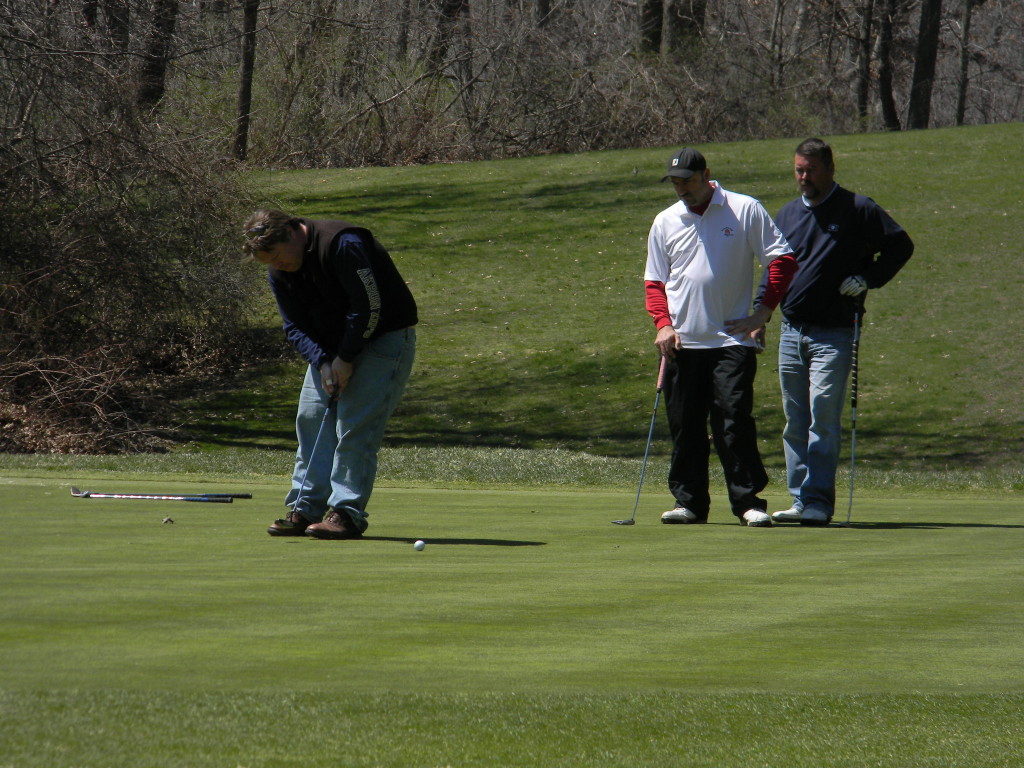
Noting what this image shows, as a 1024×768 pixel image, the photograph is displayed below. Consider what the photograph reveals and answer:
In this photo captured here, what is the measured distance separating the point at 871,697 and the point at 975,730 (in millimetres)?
284

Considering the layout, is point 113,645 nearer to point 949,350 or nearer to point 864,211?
point 864,211

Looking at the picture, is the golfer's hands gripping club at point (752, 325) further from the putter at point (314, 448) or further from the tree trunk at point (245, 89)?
the tree trunk at point (245, 89)

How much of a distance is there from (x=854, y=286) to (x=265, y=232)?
11.2 feet

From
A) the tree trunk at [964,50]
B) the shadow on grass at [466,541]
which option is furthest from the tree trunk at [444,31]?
the shadow on grass at [466,541]

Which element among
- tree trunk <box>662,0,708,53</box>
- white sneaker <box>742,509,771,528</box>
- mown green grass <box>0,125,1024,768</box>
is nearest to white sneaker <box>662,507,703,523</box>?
mown green grass <box>0,125,1024,768</box>

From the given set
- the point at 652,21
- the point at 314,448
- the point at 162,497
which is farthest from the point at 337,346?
the point at 652,21

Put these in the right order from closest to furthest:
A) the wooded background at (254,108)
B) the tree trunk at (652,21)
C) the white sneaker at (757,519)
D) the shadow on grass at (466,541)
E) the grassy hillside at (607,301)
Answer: the shadow on grass at (466,541) → the white sneaker at (757,519) → the wooded background at (254,108) → the grassy hillside at (607,301) → the tree trunk at (652,21)

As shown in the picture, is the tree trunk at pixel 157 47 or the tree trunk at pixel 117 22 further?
the tree trunk at pixel 157 47

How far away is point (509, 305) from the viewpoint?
2603cm

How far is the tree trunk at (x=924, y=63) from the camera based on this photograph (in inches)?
1511

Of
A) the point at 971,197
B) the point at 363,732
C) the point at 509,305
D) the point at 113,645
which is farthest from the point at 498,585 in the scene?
the point at 971,197

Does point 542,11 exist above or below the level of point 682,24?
above

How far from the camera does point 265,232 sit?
623 centimetres

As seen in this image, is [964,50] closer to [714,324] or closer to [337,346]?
[714,324]
